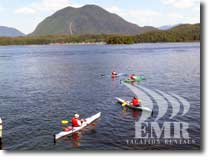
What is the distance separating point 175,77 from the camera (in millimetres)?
49750

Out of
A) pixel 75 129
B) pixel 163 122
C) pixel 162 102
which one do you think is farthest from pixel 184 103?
pixel 75 129

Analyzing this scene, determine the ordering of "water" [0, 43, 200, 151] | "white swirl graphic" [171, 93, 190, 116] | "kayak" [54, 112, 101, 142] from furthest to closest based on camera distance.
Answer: "white swirl graphic" [171, 93, 190, 116], "kayak" [54, 112, 101, 142], "water" [0, 43, 200, 151]

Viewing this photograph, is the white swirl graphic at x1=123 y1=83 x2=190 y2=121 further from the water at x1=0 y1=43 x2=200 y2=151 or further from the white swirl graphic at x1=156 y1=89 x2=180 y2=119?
the water at x1=0 y1=43 x2=200 y2=151

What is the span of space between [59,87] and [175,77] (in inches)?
794

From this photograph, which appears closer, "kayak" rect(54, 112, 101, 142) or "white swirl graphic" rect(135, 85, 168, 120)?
"kayak" rect(54, 112, 101, 142)

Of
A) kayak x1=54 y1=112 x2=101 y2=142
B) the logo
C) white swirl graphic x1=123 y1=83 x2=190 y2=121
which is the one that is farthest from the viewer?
white swirl graphic x1=123 y1=83 x2=190 y2=121

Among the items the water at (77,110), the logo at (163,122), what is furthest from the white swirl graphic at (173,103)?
the water at (77,110)

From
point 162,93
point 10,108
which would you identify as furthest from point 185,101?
point 10,108

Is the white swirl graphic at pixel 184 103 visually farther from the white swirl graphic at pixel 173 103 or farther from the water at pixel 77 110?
the white swirl graphic at pixel 173 103

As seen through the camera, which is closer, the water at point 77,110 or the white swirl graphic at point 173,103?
the water at point 77,110

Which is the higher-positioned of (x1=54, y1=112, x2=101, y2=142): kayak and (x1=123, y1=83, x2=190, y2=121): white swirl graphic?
(x1=123, y1=83, x2=190, y2=121): white swirl graphic

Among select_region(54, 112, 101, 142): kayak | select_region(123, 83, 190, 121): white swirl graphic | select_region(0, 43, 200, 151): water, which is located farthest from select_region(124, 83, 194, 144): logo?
select_region(54, 112, 101, 142): kayak

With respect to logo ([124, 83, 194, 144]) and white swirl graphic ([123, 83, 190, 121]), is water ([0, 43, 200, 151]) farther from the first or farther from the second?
white swirl graphic ([123, 83, 190, 121])
